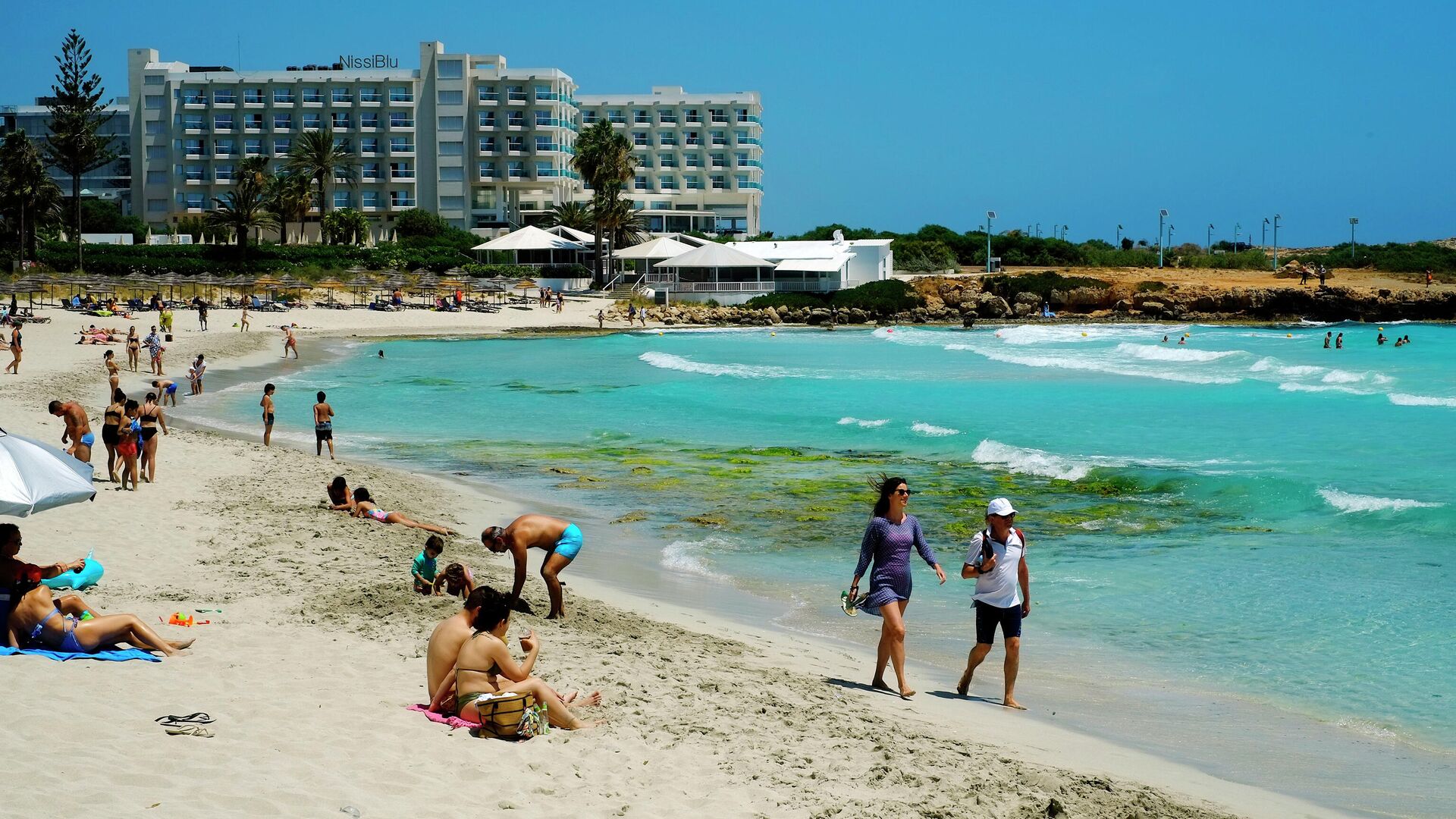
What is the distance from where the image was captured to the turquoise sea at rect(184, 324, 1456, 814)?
30.5 ft

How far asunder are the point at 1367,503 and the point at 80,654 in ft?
50.8

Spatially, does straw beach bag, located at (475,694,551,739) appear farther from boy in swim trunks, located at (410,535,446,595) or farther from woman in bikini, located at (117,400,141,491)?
woman in bikini, located at (117,400,141,491)

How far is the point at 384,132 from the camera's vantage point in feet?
313

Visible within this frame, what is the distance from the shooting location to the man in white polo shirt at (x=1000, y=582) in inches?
327

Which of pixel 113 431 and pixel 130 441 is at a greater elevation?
pixel 113 431

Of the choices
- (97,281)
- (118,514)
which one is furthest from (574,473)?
(97,281)

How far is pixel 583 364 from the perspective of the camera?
148 feet

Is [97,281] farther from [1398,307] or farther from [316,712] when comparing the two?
[1398,307]

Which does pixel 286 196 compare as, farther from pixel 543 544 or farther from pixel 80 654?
pixel 80 654

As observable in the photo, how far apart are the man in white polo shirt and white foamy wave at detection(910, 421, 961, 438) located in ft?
54.5

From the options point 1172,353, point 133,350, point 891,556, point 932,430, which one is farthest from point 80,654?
point 1172,353

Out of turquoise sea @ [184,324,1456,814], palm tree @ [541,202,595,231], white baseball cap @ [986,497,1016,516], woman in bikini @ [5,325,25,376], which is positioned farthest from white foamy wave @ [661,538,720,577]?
palm tree @ [541,202,595,231]

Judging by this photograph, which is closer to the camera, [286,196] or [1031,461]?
[1031,461]

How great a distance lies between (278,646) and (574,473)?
11.5m
